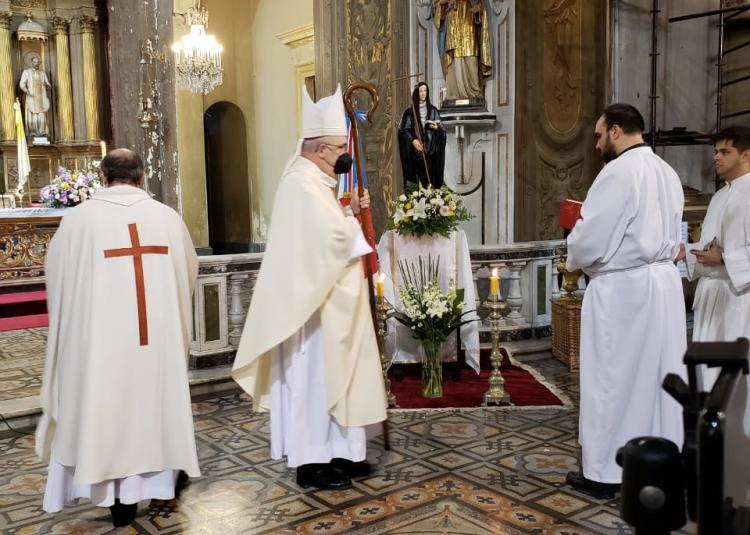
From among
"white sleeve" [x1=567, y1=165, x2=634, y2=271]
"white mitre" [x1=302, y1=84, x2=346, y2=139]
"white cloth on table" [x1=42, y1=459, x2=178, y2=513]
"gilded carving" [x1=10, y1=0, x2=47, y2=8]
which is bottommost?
"white cloth on table" [x1=42, y1=459, x2=178, y2=513]

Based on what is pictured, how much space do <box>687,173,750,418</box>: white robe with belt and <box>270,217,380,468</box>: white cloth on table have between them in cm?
211

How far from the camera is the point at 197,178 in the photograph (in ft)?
42.7

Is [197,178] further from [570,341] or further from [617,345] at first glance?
[617,345]

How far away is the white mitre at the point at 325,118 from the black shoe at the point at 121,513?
6.66 ft

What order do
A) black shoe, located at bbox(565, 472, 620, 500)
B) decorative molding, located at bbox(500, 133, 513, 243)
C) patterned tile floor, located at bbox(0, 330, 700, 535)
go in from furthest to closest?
decorative molding, located at bbox(500, 133, 513, 243) → black shoe, located at bbox(565, 472, 620, 500) → patterned tile floor, located at bbox(0, 330, 700, 535)

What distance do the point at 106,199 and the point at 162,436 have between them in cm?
115

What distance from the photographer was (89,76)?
1449 cm

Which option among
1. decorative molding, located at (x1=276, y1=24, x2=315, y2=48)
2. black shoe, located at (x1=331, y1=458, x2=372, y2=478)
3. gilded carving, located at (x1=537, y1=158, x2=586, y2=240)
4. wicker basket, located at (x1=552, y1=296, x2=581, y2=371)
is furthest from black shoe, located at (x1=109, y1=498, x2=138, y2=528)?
decorative molding, located at (x1=276, y1=24, x2=315, y2=48)

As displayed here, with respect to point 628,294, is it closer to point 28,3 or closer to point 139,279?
point 139,279

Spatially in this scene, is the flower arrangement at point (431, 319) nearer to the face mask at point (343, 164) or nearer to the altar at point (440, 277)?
the altar at point (440, 277)

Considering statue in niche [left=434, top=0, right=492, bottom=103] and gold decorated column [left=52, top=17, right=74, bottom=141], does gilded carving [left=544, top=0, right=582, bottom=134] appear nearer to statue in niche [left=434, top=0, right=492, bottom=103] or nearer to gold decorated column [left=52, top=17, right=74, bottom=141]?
statue in niche [left=434, top=0, right=492, bottom=103]

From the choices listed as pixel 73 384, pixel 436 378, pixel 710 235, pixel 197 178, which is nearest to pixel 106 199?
pixel 73 384

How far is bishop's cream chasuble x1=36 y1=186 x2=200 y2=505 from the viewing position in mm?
3422

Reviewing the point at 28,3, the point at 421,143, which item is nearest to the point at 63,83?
the point at 28,3
